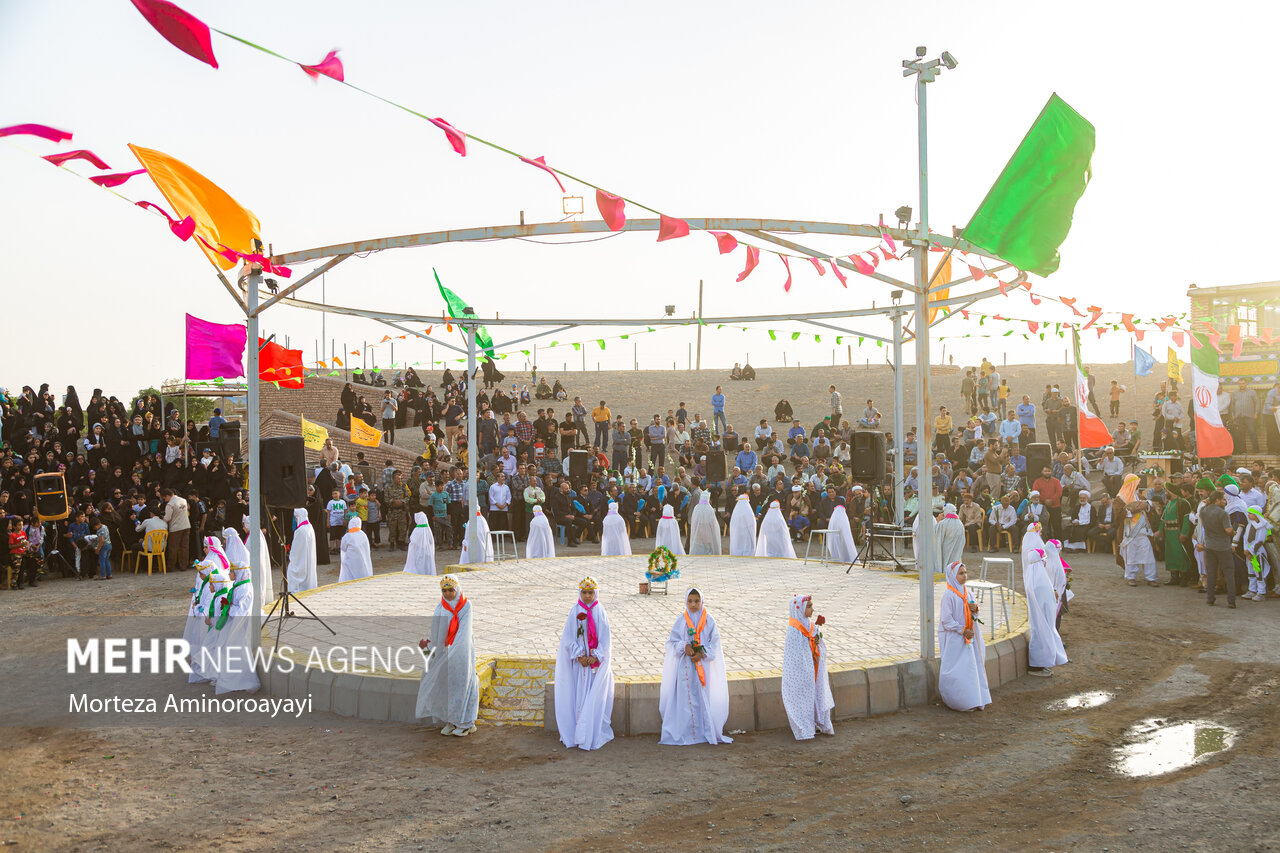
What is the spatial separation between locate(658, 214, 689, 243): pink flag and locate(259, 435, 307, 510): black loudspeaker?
5.18 metres

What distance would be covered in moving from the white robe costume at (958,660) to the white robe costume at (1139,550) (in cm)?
810

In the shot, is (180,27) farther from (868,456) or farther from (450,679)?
(868,456)

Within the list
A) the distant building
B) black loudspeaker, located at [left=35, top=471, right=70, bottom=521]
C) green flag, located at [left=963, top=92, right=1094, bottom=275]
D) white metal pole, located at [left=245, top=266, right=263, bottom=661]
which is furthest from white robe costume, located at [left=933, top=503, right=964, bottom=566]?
black loudspeaker, located at [left=35, top=471, right=70, bottom=521]

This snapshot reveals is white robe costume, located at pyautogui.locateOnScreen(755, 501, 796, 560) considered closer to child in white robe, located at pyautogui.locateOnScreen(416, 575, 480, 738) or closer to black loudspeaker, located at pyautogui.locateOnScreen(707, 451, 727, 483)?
black loudspeaker, located at pyautogui.locateOnScreen(707, 451, 727, 483)

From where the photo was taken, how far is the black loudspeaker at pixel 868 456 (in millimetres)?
14516

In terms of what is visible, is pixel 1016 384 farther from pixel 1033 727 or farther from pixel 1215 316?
pixel 1033 727

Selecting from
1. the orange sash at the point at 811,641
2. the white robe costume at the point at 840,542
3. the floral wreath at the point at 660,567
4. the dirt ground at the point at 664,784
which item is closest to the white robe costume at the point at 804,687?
the orange sash at the point at 811,641

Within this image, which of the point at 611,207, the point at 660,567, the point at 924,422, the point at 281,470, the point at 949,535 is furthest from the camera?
the point at 949,535

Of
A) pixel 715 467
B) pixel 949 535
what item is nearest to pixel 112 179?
pixel 949 535

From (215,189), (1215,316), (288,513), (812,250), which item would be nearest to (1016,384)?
(1215,316)

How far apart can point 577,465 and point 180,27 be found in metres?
19.6

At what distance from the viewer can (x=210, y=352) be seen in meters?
12.2

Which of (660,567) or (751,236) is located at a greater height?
(751,236)

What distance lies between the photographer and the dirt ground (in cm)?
641
